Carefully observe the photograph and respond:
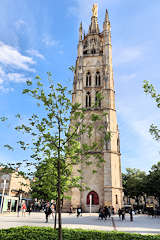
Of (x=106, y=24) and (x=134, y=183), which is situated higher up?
(x=106, y=24)

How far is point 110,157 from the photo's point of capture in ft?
111

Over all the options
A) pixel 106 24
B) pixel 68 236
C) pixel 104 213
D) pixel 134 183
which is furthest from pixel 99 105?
pixel 68 236

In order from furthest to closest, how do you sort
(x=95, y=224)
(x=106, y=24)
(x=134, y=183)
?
(x=134, y=183)
(x=106, y=24)
(x=95, y=224)

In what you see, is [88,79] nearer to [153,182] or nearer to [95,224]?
[153,182]

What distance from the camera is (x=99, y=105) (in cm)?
3666

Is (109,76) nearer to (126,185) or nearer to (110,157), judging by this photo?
(110,157)

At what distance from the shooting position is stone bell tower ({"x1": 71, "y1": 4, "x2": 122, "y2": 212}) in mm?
33156

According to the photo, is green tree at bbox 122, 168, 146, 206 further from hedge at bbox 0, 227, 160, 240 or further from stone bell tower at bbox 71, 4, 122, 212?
hedge at bbox 0, 227, 160, 240

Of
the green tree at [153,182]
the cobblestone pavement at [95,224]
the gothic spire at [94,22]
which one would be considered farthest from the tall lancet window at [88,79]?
the cobblestone pavement at [95,224]

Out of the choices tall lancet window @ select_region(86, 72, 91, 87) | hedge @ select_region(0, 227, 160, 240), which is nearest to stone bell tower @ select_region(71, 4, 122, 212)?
tall lancet window @ select_region(86, 72, 91, 87)

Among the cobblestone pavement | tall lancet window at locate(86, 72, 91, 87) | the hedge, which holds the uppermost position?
tall lancet window at locate(86, 72, 91, 87)

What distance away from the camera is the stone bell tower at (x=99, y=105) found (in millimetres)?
33156

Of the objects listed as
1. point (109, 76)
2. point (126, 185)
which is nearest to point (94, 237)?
point (109, 76)

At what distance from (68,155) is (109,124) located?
27316mm
